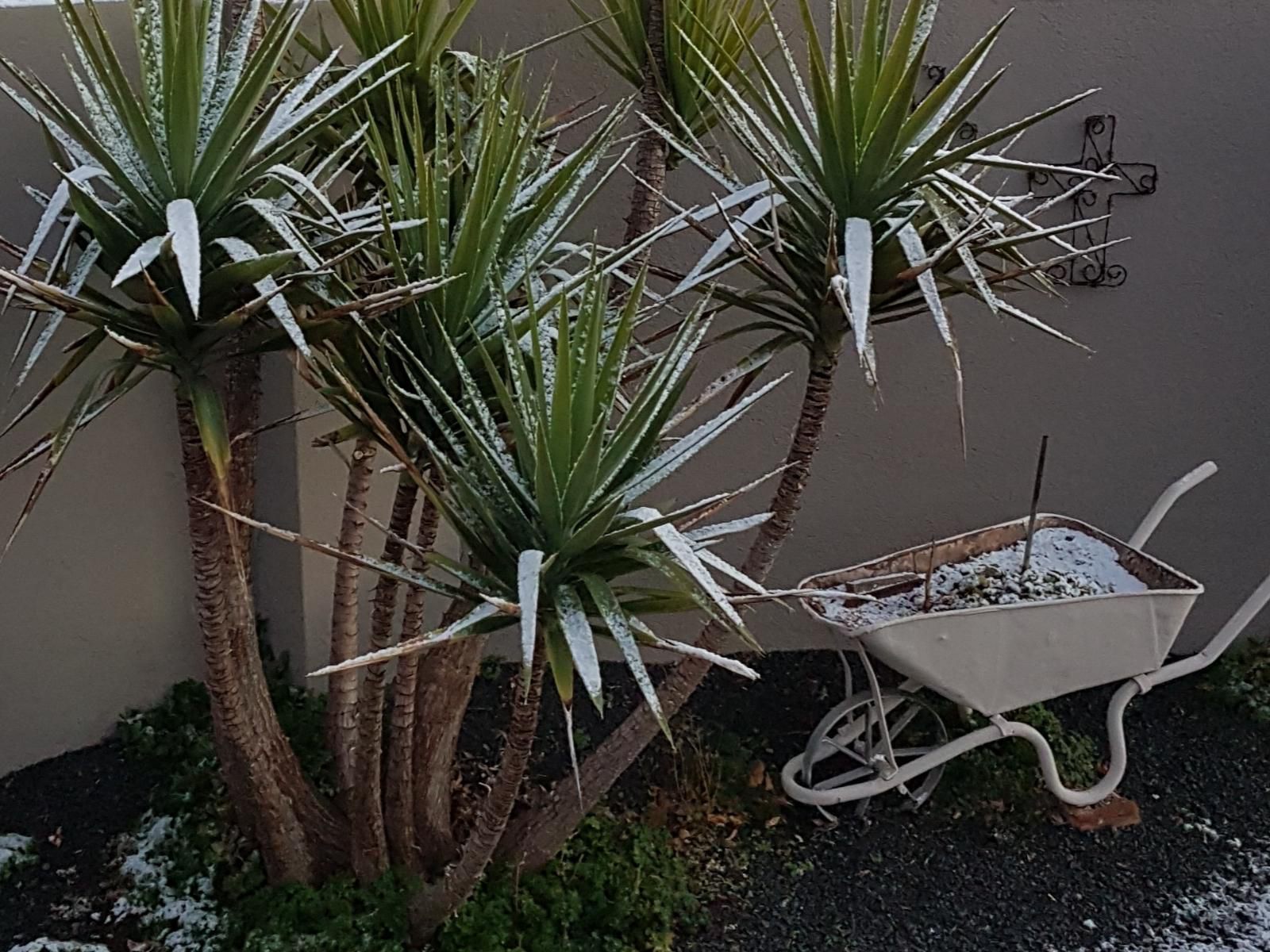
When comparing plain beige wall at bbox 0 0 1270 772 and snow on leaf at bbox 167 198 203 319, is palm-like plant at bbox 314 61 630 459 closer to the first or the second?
snow on leaf at bbox 167 198 203 319

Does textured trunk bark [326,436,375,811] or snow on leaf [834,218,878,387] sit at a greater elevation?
snow on leaf [834,218,878,387]

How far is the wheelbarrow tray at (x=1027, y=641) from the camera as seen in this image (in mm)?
2504

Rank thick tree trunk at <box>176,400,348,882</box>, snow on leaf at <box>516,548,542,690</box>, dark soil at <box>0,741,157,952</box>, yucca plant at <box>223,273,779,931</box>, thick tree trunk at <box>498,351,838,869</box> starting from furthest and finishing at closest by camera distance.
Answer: dark soil at <box>0,741,157,952</box>, thick tree trunk at <box>498,351,838,869</box>, thick tree trunk at <box>176,400,348,882</box>, yucca plant at <box>223,273,779,931</box>, snow on leaf at <box>516,548,542,690</box>

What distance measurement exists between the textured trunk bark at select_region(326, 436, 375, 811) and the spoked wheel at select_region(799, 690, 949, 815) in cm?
119

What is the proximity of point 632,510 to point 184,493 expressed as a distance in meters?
1.54

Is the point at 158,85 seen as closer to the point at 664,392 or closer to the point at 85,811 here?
the point at 664,392

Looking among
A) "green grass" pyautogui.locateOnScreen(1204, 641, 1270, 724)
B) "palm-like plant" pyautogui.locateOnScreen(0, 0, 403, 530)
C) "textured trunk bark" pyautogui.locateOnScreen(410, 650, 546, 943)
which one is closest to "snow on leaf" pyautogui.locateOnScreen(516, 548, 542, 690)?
"textured trunk bark" pyautogui.locateOnScreen(410, 650, 546, 943)

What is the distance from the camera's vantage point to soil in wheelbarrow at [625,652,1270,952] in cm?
257

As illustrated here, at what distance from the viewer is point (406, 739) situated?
85.7 inches

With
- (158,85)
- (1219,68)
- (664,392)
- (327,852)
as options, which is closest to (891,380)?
(1219,68)

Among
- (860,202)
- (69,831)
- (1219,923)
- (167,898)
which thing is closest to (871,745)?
(1219,923)

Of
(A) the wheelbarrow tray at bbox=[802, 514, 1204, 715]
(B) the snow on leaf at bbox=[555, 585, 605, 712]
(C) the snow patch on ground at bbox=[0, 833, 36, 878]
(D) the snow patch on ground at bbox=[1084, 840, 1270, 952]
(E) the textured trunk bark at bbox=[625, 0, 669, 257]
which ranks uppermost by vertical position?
(E) the textured trunk bark at bbox=[625, 0, 669, 257]

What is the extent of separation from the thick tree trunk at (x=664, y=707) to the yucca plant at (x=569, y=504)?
37 cm

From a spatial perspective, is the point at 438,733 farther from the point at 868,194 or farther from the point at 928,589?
the point at 868,194
